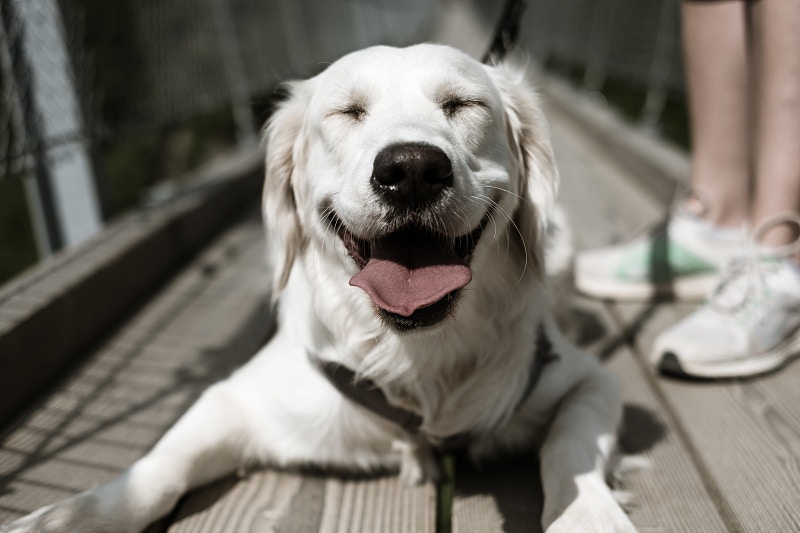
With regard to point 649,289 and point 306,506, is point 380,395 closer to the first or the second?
point 306,506

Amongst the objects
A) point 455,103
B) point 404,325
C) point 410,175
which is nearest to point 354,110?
point 455,103

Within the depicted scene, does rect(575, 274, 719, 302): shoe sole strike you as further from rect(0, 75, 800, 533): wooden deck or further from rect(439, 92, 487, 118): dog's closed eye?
rect(439, 92, 487, 118): dog's closed eye

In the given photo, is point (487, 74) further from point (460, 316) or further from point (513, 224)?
point (460, 316)

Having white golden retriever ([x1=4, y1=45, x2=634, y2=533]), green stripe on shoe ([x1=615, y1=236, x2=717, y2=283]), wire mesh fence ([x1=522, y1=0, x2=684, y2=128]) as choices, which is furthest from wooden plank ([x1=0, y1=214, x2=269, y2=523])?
wire mesh fence ([x1=522, y1=0, x2=684, y2=128])

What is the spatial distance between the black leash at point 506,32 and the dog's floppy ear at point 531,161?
174mm

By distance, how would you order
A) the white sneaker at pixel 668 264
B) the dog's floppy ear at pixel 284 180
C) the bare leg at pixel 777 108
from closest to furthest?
the dog's floppy ear at pixel 284 180 → the bare leg at pixel 777 108 → the white sneaker at pixel 668 264

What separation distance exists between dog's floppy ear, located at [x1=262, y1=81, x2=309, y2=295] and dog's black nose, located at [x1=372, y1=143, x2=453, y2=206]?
1.67 feet

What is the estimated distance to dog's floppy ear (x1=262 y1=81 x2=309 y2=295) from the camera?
2.03 meters

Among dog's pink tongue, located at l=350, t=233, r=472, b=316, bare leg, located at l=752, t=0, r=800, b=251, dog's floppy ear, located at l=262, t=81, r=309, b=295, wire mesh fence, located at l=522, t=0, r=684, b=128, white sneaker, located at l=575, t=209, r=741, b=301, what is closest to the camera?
dog's pink tongue, located at l=350, t=233, r=472, b=316

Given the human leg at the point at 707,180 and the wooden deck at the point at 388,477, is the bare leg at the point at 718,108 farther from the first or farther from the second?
the wooden deck at the point at 388,477

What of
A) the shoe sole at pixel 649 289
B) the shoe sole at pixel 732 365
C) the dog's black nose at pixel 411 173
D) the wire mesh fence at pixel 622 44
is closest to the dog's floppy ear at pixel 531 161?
the dog's black nose at pixel 411 173

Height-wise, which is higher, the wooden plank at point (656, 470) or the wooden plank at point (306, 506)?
the wooden plank at point (306, 506)

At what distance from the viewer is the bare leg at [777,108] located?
87.4 inches

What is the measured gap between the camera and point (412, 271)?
1643 mm
